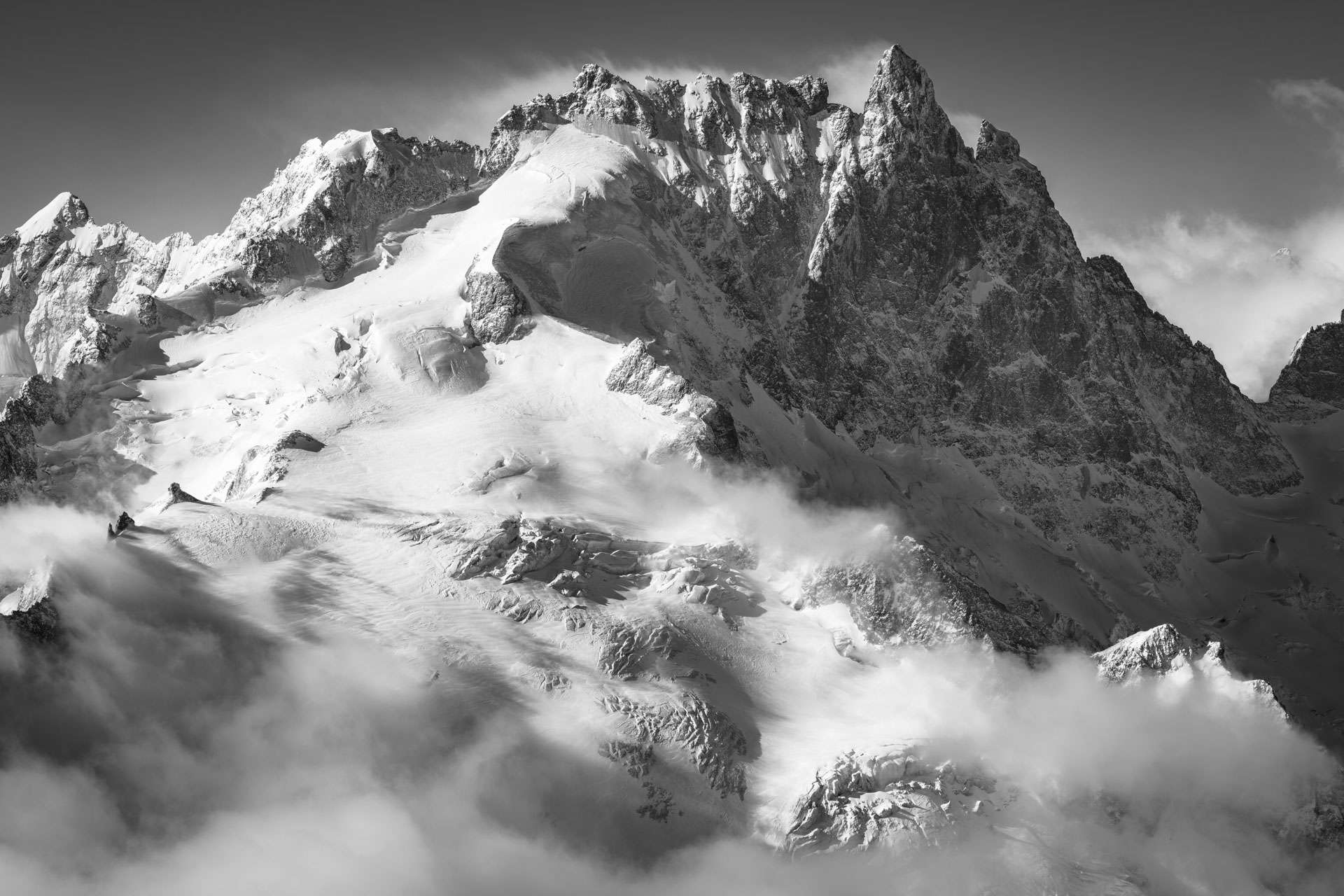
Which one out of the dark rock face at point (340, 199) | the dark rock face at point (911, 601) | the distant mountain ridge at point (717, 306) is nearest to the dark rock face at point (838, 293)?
the distant mountain ridge at point (717, 306)

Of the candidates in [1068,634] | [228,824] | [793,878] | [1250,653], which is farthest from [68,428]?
[1250,653]

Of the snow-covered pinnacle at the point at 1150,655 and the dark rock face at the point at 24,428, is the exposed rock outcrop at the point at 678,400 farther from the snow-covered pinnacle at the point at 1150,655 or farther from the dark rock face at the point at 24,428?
the dark rock face at the point at 24,428

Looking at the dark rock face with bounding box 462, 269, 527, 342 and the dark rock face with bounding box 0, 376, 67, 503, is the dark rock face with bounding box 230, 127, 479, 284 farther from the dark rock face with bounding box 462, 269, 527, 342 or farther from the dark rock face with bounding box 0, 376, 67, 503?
the dark rock face with bounding box 0, 376, 67, 503

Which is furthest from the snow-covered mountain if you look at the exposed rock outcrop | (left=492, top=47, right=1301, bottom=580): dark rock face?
(left=492, top=47, right=1301, bottom=580): dark rock face

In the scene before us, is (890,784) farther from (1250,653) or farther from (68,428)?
(1250,653)

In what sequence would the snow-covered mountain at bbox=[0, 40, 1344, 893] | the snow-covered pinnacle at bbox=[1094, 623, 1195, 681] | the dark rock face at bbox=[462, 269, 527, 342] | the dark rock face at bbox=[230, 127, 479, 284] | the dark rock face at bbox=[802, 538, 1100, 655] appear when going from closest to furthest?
1. the snow-covered mountain at bbox=[0, 40, 1344, 893]
2. the snow-covered pinnacle at bbox=[1094, 623, 1195, 681]
3. the dark rock face at bbox=[802, 538, 1100, 655]
4. the dark rock face at bbox=[462, 269, 527, 342]
5. the dark rock face at bbox=[230, 127, 479, 284]

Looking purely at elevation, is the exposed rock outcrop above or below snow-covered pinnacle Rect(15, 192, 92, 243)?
below

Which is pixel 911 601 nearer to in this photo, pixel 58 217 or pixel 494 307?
pixel 494 307
